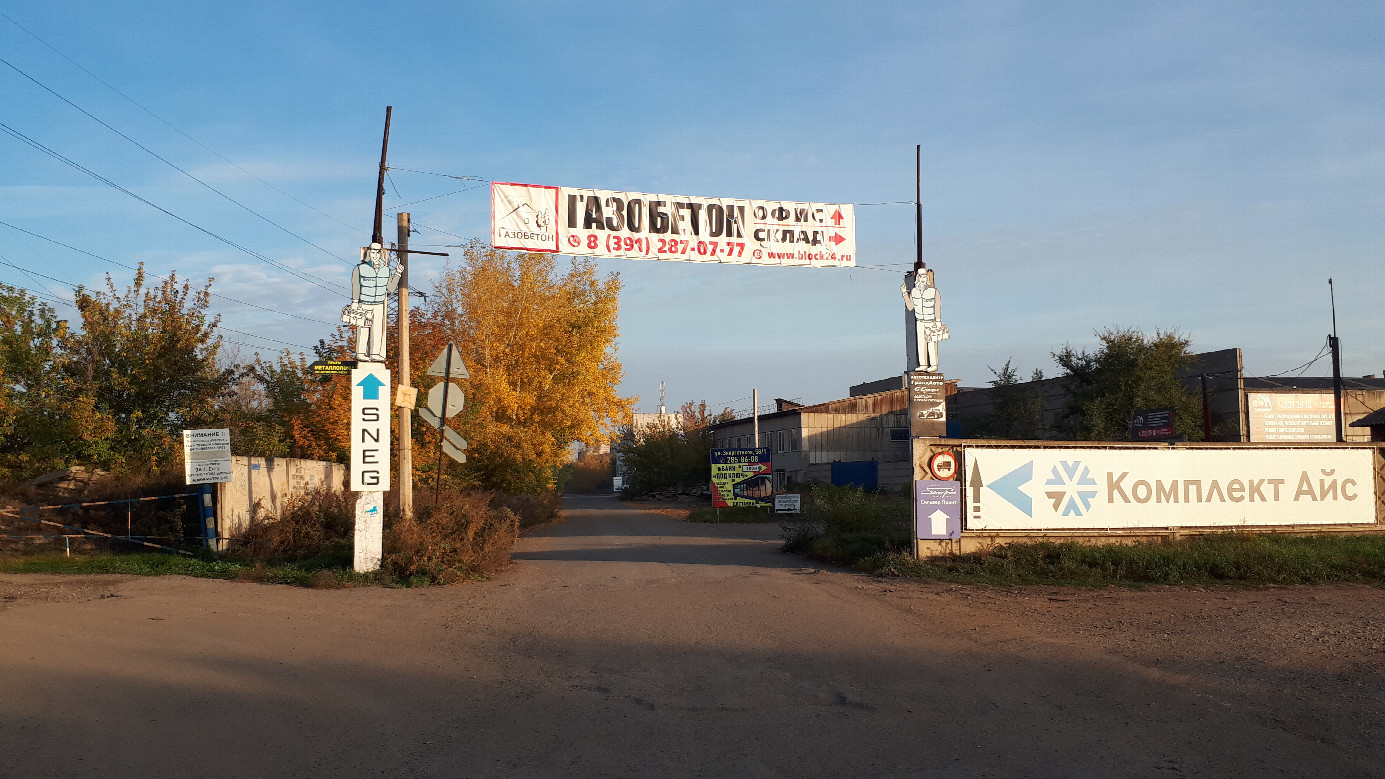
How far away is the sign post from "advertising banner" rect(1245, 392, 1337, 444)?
42814mm

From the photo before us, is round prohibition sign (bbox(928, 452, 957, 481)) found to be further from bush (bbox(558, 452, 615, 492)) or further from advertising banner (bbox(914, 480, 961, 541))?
bush (bbox(558, 452, 615, 492))

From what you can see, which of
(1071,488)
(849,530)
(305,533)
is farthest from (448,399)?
(1071,488)

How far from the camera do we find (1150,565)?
43.8ft

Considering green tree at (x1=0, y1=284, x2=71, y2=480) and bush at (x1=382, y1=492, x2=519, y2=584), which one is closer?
bush at (x1=382, y1=492, x2=519, y2=584)

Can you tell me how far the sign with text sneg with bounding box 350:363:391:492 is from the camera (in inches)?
540

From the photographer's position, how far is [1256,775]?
5328 millimetres

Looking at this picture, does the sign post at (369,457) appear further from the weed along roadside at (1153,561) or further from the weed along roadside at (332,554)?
the weed along roadside at (1153,561)

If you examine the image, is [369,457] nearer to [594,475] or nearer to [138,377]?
[138,377]

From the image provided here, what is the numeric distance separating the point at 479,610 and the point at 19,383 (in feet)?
47.9

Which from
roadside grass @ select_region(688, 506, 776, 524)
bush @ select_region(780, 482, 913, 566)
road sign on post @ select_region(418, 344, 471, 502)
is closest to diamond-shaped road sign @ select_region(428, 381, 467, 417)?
road sign on post @ select_region(418, 344, 471, 502)

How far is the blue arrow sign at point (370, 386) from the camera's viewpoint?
13938mm

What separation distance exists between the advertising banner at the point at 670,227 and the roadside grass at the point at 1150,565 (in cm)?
541

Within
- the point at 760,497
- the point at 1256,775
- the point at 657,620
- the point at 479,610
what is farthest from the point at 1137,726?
the point at 760,497

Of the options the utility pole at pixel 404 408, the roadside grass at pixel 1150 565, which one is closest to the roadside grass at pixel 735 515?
the roadside grass at pixel 1150 565
